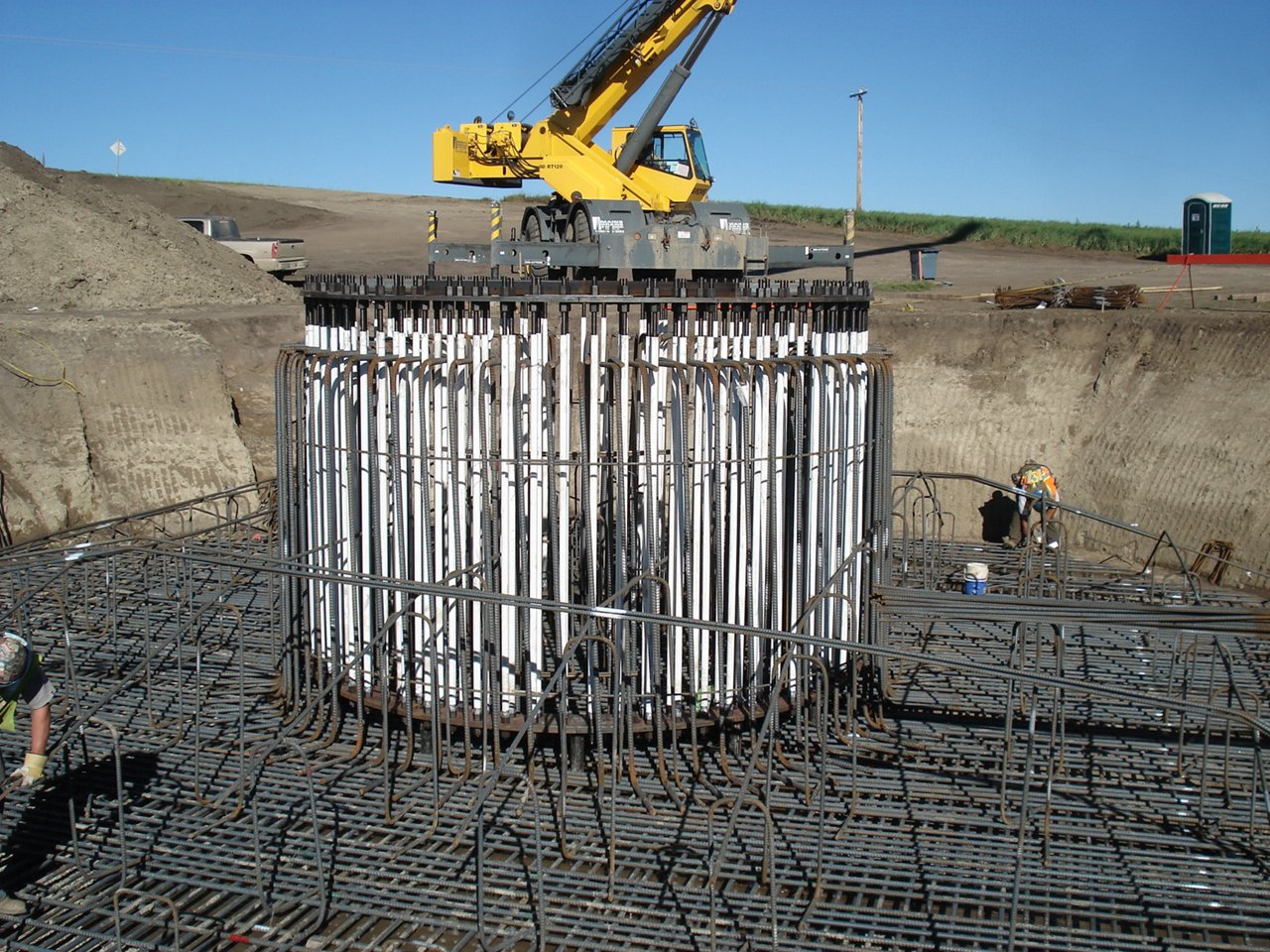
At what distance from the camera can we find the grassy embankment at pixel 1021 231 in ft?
127

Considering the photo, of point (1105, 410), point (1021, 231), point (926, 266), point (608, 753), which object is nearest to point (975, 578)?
point (608, 753)

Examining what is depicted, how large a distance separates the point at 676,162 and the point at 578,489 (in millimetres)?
11908

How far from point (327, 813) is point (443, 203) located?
55600 mm

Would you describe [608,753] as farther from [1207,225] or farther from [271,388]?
[1207,225]

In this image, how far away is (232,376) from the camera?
18391mm

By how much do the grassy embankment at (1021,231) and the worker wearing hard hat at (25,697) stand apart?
3424cm

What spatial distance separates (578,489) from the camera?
8391 millimetres

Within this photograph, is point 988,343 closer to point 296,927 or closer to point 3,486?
point 3,486

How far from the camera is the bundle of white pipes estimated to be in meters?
8.13

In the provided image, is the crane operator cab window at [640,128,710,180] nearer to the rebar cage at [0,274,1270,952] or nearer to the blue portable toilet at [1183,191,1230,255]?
the rebar cage at [0,274,1270,952]

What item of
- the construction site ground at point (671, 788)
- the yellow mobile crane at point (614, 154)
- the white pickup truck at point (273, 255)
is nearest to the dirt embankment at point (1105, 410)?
the construction site ground at point (671, 788)

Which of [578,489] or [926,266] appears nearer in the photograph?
[578,489]

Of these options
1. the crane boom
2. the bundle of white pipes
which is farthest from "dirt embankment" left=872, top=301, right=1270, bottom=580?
the bundle of white pipes

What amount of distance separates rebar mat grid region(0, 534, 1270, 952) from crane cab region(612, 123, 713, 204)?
437 inches
